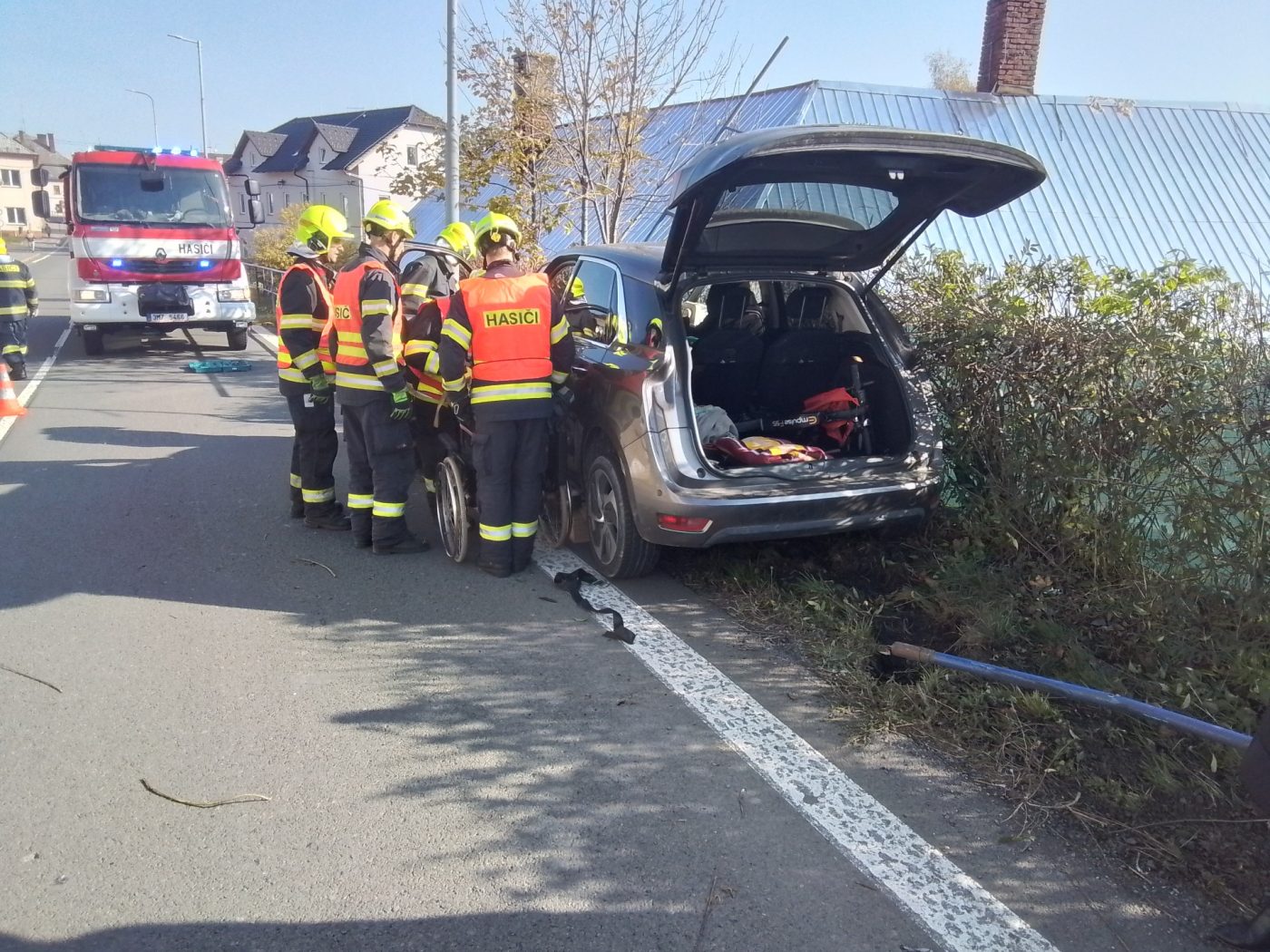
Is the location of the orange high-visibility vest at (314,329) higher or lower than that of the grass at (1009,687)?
higher

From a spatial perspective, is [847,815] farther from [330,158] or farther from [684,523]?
[330,158]

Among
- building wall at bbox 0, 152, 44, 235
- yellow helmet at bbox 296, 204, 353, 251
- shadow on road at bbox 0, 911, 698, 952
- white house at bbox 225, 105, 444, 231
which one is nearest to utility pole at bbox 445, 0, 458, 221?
yellow helmet at bbox 296, 204, 353, 251

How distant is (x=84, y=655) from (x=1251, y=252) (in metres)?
16.0

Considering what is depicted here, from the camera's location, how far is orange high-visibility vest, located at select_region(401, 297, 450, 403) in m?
5.38

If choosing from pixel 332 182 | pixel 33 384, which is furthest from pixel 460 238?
pixel 332 182

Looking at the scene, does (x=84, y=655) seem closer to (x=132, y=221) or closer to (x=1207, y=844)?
(x=1207, y=844)

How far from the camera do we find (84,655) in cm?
432

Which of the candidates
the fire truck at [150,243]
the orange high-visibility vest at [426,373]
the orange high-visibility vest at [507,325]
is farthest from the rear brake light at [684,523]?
the fire truck at [150,243]

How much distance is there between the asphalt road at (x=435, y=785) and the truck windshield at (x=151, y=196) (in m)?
9.70

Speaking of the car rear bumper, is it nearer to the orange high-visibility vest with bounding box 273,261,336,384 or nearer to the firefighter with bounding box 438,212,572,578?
the firefighter with bounding box 438,212,572,578

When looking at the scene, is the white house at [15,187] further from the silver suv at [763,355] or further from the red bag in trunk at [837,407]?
the red bag in trunk at [837,407]

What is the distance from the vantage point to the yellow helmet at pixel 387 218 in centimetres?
562

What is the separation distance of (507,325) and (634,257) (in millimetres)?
830

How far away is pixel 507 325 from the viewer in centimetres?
Result: 504
